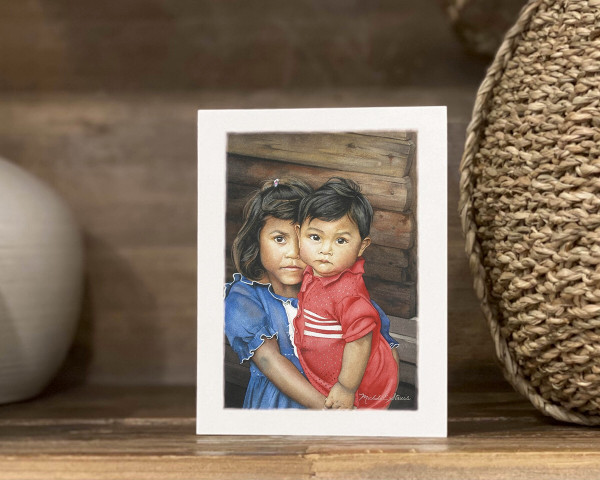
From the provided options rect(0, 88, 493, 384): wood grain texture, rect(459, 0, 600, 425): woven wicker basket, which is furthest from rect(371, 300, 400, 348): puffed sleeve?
rect(0, 88, 493, 384): wood grain texture

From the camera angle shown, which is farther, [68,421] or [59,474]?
[68,421]

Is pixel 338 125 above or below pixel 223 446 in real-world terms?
above

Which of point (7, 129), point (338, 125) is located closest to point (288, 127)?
point (338, 125)

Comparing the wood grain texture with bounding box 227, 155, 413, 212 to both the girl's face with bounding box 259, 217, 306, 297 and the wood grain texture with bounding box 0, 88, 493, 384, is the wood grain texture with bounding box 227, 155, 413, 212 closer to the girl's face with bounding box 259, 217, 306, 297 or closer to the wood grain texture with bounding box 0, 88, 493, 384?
the girl's face with bounding box 259, 217, 306, 297

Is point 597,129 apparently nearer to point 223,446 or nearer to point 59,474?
point 223,446

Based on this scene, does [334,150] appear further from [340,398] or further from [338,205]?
[340,398]

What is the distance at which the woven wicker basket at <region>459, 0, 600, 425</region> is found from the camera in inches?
18.9

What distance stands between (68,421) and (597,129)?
555mm

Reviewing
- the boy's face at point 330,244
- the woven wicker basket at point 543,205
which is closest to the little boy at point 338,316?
the boy's face at point 330,244

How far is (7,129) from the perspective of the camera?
853mm

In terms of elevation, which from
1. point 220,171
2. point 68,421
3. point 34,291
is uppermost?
point 220,171

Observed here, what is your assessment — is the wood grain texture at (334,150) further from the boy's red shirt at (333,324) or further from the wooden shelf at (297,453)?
the wooden shelf at (297,453)

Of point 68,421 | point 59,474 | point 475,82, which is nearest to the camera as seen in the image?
point 59,474

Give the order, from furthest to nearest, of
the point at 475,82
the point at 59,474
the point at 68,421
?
the point at 475,82 < the point at 68,421 < the point at 59,474
